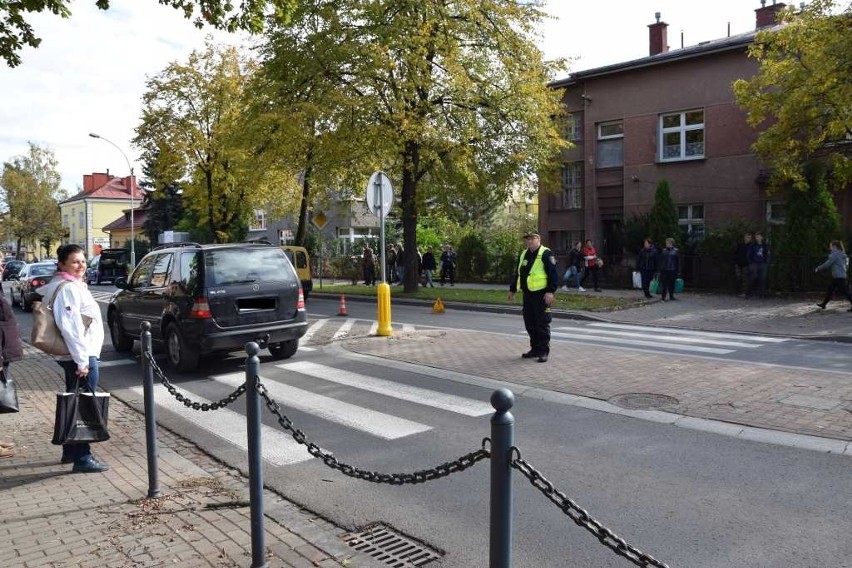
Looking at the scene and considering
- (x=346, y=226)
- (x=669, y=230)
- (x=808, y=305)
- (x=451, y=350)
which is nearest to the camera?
(x=451, y=350)

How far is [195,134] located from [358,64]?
16.8 meters

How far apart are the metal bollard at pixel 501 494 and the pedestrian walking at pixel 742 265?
1870 centimetres

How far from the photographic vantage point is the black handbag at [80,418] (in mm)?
5172

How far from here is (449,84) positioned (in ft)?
67.5

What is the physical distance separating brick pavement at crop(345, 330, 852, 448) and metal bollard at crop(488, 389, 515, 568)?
4.26 m

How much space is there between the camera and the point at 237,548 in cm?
393

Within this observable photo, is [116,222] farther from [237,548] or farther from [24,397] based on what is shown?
[237,548]

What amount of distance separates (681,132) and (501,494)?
985 inches

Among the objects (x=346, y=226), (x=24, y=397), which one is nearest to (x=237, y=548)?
(x=24, y=397)

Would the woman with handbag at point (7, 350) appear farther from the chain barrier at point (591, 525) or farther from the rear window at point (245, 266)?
the chain barrier at point (591, 525)

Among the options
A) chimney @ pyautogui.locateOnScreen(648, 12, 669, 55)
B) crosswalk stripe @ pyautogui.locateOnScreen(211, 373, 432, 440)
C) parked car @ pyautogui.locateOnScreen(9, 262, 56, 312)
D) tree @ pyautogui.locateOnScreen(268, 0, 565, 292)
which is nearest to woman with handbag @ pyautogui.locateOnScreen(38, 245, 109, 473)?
crosswalk stripe @ pyautogui.locateOnScreen(211, 373, 432, 440)

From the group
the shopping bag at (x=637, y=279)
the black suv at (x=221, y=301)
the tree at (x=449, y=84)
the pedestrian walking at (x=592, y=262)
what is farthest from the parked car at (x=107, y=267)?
the black suv at (x=221, y=301)

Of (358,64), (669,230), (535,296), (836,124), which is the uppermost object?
(358,64)

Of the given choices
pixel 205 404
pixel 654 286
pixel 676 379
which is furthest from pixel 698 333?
pixel 205 404
